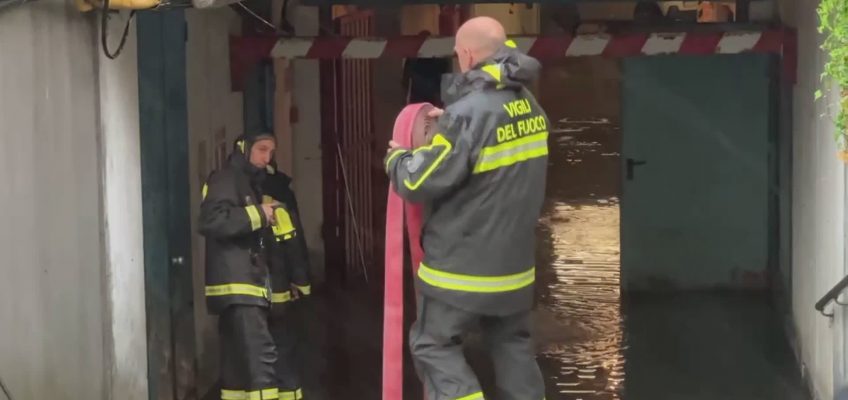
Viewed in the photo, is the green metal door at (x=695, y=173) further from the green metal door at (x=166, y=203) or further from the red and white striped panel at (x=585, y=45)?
the green metal door at (x=166, y=203)

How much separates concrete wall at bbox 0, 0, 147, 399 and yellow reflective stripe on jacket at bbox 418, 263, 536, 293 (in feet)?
5.03

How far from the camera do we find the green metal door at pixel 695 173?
32.9 ft

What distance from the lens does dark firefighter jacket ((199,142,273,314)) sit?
20.1 feet

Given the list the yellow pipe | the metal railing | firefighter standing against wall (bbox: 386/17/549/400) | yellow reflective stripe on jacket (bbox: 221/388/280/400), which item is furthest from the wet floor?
firefighter standing against wall (bbox: 386/17/549/400)

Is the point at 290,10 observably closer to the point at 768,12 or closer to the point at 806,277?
the point at 768,12

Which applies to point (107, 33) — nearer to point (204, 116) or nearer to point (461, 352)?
point (204, 116)

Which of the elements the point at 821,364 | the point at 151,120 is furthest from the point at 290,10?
the point at 821,364

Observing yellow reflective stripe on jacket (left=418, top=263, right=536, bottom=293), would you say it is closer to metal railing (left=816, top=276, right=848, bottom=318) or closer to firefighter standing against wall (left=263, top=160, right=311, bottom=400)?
metal railing (left=816, top=276, right=848, bottom=318)

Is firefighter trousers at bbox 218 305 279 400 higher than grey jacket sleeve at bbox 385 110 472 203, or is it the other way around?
grey jacket sleeve at bbox 385 110 472 203

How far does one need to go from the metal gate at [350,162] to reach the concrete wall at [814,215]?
3.65m

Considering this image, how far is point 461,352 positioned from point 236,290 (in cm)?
178

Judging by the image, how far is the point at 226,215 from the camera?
20.0 feet

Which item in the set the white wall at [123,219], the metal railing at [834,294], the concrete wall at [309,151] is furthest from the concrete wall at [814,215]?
the concrete wall at [309,151]

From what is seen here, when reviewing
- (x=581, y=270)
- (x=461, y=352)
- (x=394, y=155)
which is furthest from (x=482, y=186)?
(x=581, y=270)
